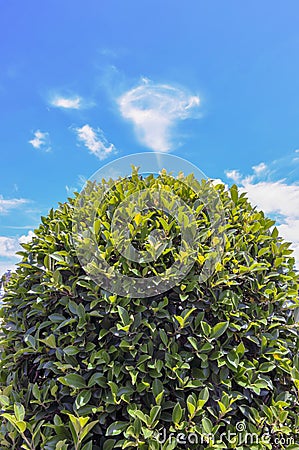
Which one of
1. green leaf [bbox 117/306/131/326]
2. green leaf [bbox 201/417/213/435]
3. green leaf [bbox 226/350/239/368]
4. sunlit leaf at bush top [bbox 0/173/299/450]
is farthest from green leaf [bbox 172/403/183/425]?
green leaf [bbox 117/306/131/326]

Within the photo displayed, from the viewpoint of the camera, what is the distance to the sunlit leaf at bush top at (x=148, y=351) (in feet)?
6.00

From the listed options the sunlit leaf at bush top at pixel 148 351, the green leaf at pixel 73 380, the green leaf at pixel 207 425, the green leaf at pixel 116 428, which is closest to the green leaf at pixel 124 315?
the sunlit leaf at bush top at pixel 148 351

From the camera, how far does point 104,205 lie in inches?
91.4

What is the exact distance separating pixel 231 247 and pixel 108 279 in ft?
2.48

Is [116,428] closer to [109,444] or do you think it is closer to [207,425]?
[109,444]

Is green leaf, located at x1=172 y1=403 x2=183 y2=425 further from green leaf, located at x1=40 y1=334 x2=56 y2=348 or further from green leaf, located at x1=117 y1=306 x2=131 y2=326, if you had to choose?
green leaf, located at x1=40 y1=334 x2=56 y2=348

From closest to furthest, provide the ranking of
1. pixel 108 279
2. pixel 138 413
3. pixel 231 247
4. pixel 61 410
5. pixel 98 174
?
pixel 138 413 → pixel 61 410 → pixel 108 279 → pixel 231 247 → pixel 98 174

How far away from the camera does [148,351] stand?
6.20 ft

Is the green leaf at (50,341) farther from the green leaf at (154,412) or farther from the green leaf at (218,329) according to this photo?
the green leaf at (218,329)

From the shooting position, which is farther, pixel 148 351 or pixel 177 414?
pixel 148 351

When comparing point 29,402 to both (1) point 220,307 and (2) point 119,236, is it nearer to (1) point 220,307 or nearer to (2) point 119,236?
(2) point 119,236

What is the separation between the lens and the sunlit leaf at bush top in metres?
1.83

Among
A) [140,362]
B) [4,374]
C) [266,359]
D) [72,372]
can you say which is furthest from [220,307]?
[4,374]

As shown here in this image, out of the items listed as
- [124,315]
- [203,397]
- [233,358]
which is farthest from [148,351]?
[233,358]
